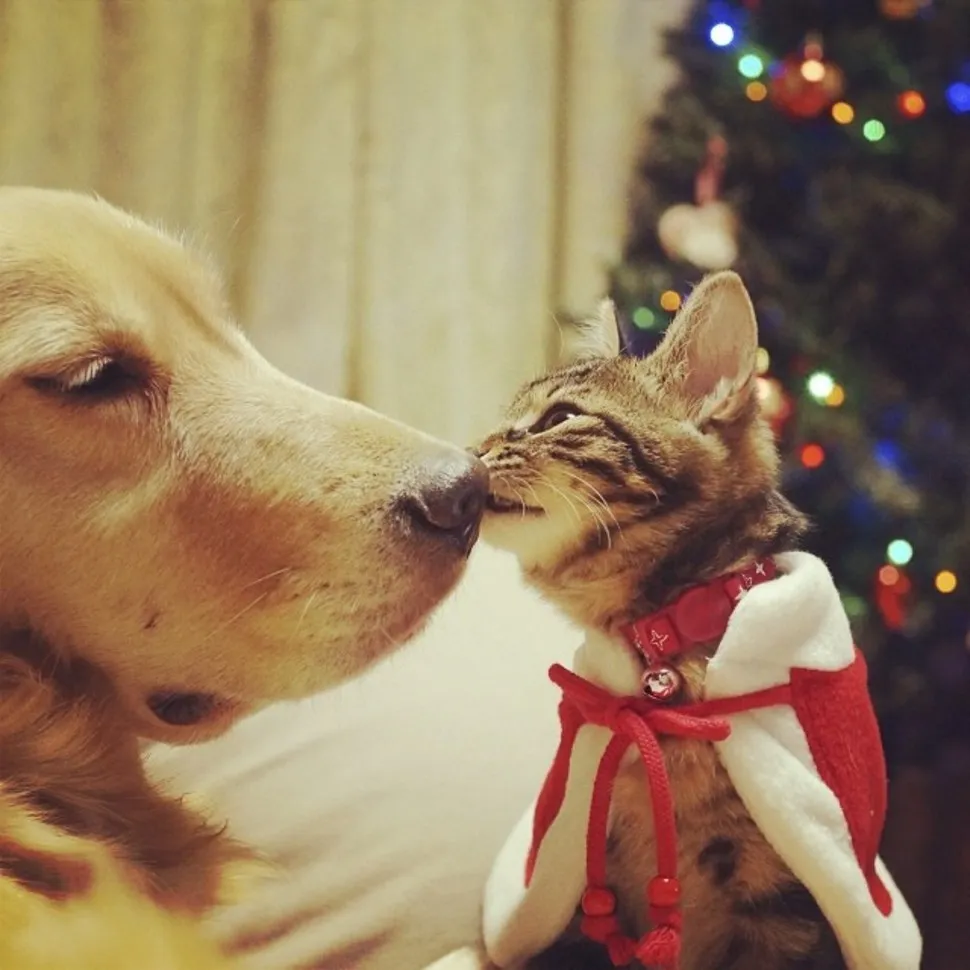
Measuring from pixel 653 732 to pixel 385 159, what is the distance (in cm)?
177

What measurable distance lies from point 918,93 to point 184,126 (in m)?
1.48

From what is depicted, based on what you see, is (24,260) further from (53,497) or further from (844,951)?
(844,951)

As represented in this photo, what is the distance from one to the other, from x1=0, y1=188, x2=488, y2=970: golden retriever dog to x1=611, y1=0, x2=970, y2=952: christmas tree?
3.86 feet

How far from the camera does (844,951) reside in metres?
0.96

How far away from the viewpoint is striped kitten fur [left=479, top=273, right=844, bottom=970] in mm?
969

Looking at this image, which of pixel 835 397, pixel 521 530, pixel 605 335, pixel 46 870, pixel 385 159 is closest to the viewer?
pixel 46 870

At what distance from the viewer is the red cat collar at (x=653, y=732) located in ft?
2.95

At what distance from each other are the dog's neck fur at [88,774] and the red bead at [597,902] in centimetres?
32

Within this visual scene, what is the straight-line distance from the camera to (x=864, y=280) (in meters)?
2.03

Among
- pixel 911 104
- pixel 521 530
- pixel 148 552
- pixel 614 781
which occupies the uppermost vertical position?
pixel 911 104

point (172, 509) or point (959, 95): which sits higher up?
point (959, 95)

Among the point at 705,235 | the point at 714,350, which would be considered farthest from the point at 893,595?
the point at 714,350

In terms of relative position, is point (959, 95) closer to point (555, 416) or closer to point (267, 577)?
point (555, 416)

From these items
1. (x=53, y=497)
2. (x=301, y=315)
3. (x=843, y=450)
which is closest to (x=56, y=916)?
(x=53, y=497)
